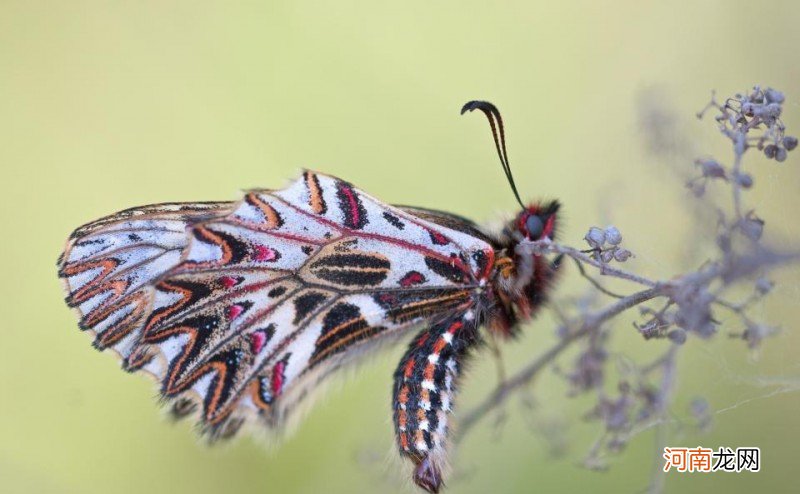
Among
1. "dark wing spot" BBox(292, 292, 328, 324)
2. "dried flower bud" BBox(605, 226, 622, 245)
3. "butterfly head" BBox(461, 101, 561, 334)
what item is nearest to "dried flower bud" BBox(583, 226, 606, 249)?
"dried flower bud" BBox(605, 226, 622, 245)

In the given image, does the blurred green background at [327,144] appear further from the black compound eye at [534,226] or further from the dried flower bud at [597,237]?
the dried flower bud at [597,237]

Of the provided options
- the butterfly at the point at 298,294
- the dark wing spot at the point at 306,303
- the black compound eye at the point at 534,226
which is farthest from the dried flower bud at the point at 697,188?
the dark wing spot at the point at 306,303

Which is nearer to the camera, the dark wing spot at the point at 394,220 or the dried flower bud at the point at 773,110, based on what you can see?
the dried flower bud at the point at 773,110

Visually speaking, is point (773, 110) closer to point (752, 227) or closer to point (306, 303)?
point (752, 227)

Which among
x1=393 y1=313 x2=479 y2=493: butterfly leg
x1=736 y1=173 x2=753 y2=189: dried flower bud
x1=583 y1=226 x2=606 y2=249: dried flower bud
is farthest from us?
x1=393 y1=313 x2=479 y2=493: butterfly leg

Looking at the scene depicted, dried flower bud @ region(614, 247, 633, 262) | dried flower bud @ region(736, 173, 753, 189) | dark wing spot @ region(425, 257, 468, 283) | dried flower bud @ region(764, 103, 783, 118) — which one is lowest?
dried flower bud @ region(614, 247, 633, 262)

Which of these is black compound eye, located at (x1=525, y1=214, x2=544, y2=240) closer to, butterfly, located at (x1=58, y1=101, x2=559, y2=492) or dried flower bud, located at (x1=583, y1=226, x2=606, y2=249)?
butterfly, located at (x1=58, y1=101, x2=559, y2=492)
